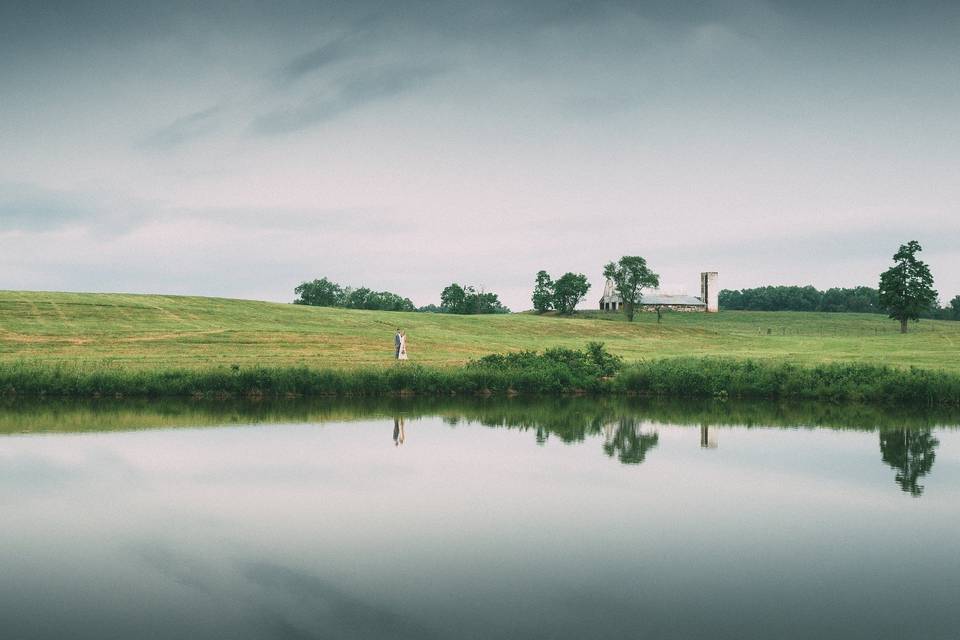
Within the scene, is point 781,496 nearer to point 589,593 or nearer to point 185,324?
point 589,593

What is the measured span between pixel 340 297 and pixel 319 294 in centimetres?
555

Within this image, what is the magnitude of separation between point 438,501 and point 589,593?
5.48m

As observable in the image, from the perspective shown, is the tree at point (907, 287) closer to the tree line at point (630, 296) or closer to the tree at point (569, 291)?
the tree line at point (630, 296)

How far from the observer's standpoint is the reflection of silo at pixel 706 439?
2236 centimetres

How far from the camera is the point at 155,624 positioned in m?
9.60

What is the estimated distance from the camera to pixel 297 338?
185 feet

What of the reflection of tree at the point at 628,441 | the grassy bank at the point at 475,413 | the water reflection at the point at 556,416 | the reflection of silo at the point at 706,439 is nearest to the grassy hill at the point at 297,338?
the grassy bank at the point at 475,413

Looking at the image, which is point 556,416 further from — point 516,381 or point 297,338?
point 297,338

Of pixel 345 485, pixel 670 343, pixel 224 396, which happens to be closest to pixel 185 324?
pixel 224 396

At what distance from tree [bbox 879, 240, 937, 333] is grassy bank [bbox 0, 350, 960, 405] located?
2590 inches

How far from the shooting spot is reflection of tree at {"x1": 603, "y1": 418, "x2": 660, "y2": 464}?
2075cm

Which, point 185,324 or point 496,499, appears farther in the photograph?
point 185,324

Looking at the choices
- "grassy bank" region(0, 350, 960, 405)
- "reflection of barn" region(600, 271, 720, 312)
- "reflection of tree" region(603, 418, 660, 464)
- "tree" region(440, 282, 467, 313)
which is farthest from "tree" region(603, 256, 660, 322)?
"reflection of tree" region(603, 418, 660, 464)

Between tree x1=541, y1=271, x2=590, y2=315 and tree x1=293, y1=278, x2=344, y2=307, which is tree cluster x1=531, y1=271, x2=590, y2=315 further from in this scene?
tree x1=293, y1=278, x2=344, y2=307
